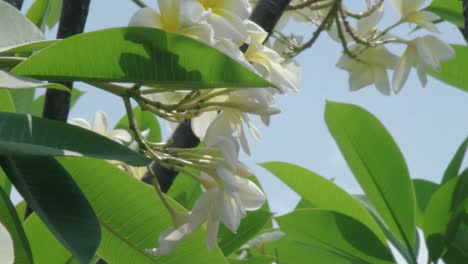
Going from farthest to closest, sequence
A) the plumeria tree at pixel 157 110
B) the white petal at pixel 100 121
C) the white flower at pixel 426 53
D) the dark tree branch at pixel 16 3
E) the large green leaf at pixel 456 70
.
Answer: the large green leaf at pixel 456 70, the white petal at pixel 100 121, the white flower at pixel 426 53, the dark tree branch at pixel 16 3, the plumeria tree at pixel 157 110

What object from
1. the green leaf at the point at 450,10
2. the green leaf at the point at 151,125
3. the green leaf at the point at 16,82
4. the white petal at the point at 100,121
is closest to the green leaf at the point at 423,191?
the green leaf at the point at 450,10

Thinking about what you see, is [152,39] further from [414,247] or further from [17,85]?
[414,247]

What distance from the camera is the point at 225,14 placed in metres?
0.67

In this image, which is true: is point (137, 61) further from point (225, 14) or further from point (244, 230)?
point (244, 230)

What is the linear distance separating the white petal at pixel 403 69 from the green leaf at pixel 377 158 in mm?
314

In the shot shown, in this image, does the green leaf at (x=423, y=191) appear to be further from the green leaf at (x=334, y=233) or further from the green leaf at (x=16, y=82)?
the green leaf at (x=16, y=82)

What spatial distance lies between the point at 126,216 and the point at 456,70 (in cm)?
107

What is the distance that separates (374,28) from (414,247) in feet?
1.73

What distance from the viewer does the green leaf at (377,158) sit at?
1.57 m

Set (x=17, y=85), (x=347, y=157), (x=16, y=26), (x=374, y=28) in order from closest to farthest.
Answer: (x=17, y=85), (x=16, y=26), (x=374, y=28), (x=347, y=157)

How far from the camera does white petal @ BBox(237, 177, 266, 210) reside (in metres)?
0.73

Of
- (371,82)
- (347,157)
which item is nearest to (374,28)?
(371,82)

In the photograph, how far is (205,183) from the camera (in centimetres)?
71

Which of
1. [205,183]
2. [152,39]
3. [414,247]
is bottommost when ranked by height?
[414,247]
